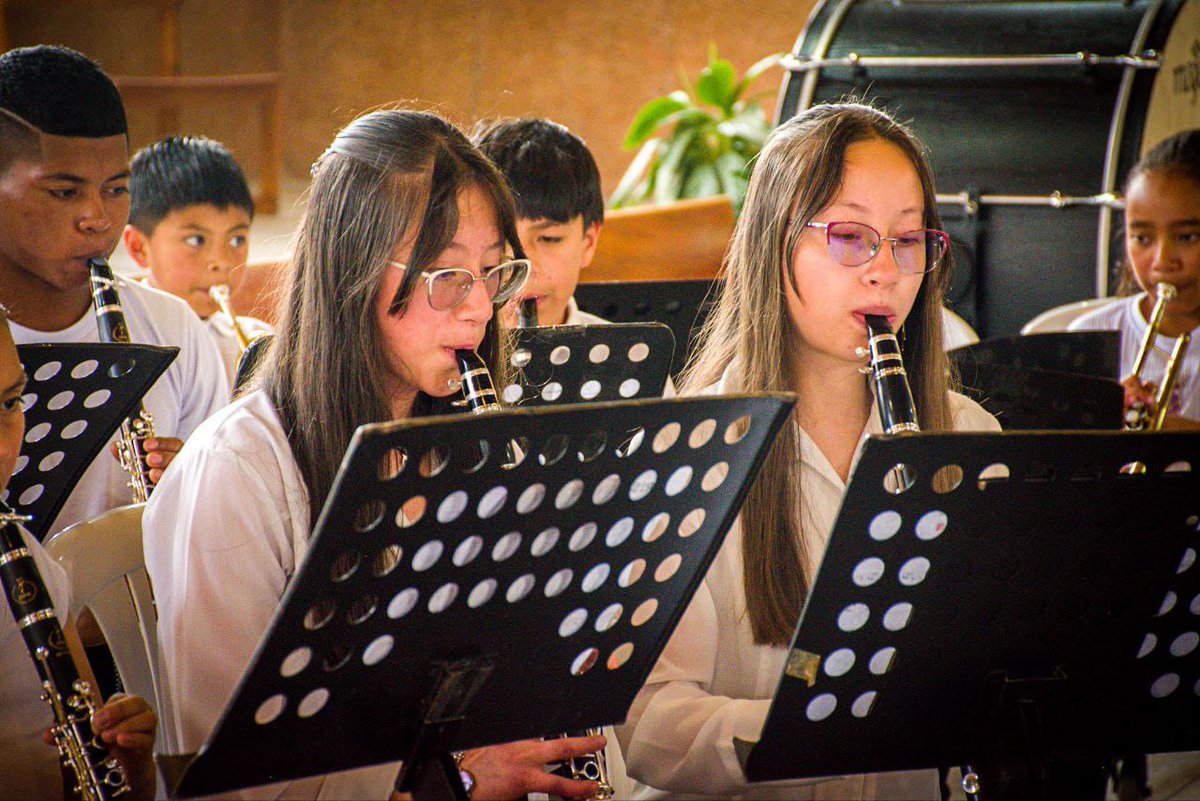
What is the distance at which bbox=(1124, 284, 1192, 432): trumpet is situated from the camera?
104 inches

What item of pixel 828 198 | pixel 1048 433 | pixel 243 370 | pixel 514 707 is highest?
pixel 828 198

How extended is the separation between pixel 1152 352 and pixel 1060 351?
0.92 meters

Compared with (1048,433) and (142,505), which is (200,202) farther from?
(1048,433)

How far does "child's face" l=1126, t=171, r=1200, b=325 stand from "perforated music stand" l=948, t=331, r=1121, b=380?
80 cm

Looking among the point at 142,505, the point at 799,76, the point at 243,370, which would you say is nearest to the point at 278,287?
the point at 243,370

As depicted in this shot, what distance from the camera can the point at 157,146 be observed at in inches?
123

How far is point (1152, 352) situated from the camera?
10.1ft

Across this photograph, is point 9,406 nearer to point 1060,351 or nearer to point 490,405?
point 490,405

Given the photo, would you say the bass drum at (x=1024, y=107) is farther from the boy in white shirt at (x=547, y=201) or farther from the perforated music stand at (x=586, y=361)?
the perforated music stand at (x=586, y=361)

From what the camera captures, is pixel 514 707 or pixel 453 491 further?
pixel 514 707

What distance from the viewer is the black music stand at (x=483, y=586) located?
1.07 meters

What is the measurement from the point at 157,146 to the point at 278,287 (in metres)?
1.68

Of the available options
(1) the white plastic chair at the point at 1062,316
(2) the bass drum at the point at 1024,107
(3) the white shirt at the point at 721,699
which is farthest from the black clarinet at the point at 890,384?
(2) the bass drum at the point at 1024,107

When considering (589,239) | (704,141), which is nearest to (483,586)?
(589,239)
